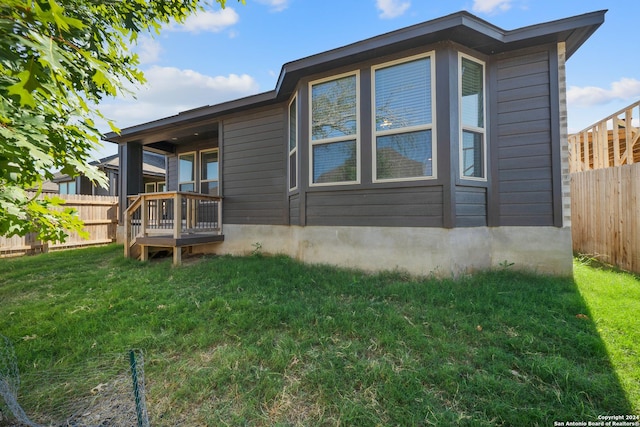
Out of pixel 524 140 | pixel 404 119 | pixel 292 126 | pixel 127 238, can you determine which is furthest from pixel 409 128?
pixel 127 238

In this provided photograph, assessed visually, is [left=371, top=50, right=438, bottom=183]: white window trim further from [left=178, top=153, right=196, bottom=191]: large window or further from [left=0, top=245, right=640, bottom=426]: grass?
[left=178, top=153, right=196, bottom=191]: large window

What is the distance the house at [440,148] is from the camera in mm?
3943

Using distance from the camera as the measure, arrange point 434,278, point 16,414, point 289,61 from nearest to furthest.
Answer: point 16,414 → point 434,278 → point 289,61

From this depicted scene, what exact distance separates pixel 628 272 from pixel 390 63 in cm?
509

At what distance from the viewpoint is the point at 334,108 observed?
4.79 m

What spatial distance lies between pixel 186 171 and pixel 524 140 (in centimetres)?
879

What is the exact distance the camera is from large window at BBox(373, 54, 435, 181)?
13.4ft

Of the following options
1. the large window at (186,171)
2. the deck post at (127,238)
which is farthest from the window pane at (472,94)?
the large window at (186,171)

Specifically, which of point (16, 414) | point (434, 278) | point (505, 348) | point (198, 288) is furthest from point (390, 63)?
point (16, 414)

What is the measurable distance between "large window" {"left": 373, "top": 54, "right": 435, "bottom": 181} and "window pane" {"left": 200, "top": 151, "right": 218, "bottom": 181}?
18.7 ft

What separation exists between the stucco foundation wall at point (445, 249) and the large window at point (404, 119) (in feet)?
3.06

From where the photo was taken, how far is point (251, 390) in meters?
1.91

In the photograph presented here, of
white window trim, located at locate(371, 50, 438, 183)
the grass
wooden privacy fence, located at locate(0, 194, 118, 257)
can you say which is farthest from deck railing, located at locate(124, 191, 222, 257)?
white window trim, located at locate(371, 50, 438, 183)

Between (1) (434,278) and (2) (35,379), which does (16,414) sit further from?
(1) (434,278)
